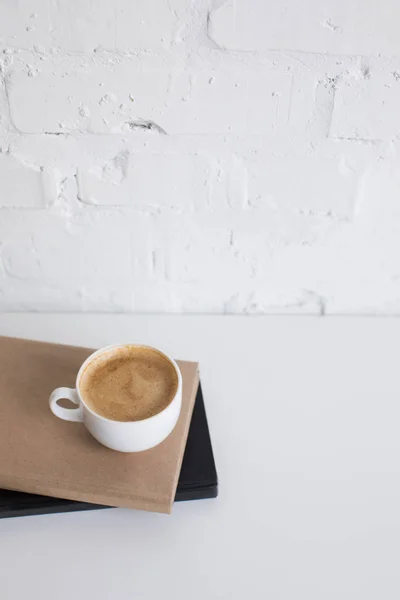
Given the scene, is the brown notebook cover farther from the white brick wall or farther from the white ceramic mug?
the white brick wall

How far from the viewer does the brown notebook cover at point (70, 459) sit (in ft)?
1.92

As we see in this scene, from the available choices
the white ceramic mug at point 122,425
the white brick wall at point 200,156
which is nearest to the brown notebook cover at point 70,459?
the white ceramic mug at point 122,425

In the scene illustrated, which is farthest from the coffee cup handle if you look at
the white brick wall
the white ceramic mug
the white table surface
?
the white brick wall

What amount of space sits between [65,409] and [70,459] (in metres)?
0.05

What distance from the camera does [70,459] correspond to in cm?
61

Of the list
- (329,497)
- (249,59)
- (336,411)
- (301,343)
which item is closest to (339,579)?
(329,497)

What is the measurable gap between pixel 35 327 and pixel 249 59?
0.46 m

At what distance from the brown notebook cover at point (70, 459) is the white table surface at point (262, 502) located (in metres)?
0.05

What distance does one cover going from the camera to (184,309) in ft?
2.98

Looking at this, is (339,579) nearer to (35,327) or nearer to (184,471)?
(184,471)

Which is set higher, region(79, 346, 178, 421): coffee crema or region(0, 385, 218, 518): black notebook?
region(79, 346, 178, 421): coffee crema

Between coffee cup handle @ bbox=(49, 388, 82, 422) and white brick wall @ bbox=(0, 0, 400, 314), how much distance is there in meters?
0.27

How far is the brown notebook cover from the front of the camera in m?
0.59

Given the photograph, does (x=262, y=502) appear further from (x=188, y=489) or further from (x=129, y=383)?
(x=129, y=383)
